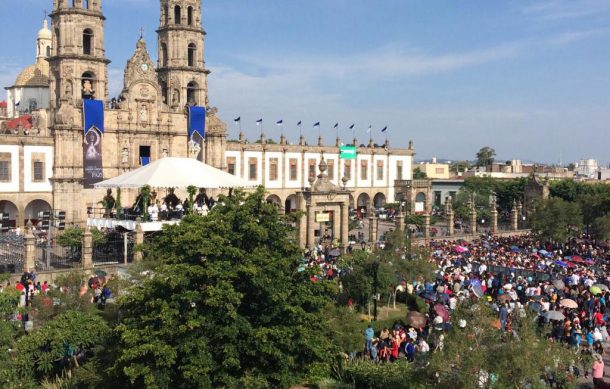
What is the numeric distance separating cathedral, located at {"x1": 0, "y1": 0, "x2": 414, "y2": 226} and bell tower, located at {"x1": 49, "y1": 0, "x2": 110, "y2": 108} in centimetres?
7

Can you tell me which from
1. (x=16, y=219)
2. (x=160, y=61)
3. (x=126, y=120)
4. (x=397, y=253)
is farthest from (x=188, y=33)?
(x=397, y=253)

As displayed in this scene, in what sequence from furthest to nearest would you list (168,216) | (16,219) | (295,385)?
(16,219)
(168,216)
(295,385)

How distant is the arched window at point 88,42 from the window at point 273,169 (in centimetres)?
1750

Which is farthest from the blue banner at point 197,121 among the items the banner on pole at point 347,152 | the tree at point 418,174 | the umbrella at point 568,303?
the tree at point 418,174

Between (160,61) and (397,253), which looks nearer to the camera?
(397,253)

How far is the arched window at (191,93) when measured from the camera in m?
52.4

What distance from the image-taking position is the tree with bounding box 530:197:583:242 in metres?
40.1

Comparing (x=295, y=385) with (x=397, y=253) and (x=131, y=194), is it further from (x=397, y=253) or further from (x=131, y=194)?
(x=131, y=194)

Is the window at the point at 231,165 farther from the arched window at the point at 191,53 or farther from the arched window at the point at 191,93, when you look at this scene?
the arched window at the point at 191,53

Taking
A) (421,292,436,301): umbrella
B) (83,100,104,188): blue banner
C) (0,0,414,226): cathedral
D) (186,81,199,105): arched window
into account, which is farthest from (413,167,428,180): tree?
(421,292,436,301): umbrella

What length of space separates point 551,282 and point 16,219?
3242 cm

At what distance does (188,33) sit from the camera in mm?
51969

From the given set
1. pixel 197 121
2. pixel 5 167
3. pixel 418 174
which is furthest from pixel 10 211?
A: pixel 418 174

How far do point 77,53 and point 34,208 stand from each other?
10474mm
